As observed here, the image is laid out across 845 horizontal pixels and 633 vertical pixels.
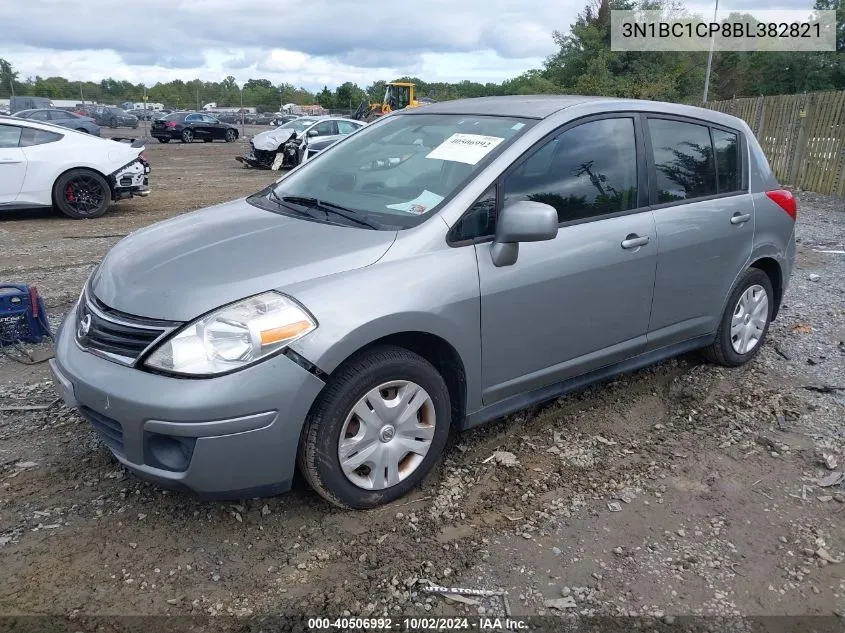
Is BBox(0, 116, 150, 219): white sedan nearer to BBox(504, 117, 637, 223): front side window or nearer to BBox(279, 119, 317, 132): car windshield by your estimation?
BBox(504, 117, 637, 223): front side window

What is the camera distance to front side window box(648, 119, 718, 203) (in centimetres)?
393

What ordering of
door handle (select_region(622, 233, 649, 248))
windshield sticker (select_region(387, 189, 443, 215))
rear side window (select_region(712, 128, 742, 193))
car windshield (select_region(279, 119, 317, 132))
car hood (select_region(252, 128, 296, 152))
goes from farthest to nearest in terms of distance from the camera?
1. car windshield (select_region(279, 119, 317, 132))
2. car hood (select_region(252, 128, 296, 152))
3. rear side window (select_region(712, 128, 742, 193))
4. door handle (select_region(622, 233, 649, 248))
5. windshield sticker (select_region(387, 189, 443, 215))

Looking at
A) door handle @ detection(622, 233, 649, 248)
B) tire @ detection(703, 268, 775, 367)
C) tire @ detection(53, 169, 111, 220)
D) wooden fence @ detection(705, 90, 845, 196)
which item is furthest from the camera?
wooden fence @ detection(705, 90, 845, 196)

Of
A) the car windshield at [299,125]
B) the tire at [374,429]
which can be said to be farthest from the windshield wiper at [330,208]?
the car windshield at [299,125]

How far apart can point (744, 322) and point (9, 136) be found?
9.53 meters

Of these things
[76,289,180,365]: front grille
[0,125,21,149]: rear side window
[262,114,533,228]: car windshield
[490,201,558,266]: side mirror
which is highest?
[262,114,533,228]: car windshield

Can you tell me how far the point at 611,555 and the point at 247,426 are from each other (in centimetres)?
153

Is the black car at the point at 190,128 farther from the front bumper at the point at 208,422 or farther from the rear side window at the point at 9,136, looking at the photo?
the front bumper at the point at 208,422

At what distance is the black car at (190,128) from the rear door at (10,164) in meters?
23.6

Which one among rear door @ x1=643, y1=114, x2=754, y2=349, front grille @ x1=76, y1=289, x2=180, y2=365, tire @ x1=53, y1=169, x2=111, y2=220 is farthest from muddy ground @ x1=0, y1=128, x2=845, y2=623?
tire @ x1=53, y1=169, x2=111, y2=220

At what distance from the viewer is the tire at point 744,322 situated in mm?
4477

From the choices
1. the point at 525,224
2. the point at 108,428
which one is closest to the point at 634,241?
the point at 525,224

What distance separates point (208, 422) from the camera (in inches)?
98.7

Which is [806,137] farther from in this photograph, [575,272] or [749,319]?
[575,272]
